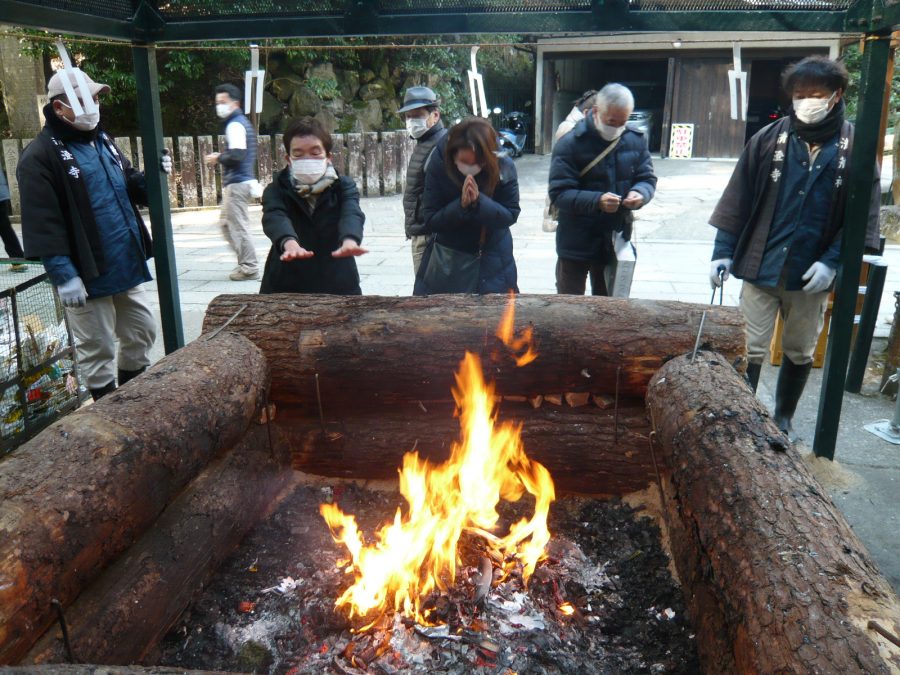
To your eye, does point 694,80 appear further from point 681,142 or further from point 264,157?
point 264,157

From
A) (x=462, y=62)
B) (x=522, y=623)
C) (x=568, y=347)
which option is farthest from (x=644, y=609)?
(x=462, y=62)

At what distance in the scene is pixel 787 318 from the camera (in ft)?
13.6

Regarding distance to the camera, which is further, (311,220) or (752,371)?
(752,371)

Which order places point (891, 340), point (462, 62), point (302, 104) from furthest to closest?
point (462, 62) < point (302, 104) < point (891, 340)

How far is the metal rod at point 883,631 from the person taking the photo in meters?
1.58

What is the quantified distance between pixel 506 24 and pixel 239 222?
181 inches

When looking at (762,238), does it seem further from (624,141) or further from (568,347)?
(568,347)

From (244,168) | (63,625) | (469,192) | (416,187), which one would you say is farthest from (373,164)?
(63,625)

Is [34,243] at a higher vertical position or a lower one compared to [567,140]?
lower

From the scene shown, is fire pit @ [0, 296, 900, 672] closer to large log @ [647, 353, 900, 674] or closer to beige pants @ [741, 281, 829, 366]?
large log @ [647, 353, 900, 674]

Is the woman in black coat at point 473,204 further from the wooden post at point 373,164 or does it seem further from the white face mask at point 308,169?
the wooden post at point 373,164

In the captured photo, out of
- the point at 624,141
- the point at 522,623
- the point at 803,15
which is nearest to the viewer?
the point at 522,623

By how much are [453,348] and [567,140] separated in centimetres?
201

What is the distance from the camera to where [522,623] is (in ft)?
8.36
